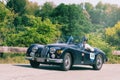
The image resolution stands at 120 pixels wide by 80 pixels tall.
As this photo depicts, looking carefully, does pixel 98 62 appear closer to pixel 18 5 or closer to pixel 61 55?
pixel 61 55

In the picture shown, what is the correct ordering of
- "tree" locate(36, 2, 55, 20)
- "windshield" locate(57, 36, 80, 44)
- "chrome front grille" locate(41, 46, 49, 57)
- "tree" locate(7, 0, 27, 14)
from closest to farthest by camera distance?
"chrome front grille" locate(41, 46, 49, 57) < "windshield" locate(57, 36, 80, 44) < "tree" locate(36, 2, 55, 20) < "tree" locate(7, 0, 27, 14)

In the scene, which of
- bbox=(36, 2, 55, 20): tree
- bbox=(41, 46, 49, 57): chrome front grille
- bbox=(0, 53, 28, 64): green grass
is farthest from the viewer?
bbox=(36, 2, 55, 20): tree

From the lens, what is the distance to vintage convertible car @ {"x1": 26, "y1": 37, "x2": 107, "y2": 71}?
1372 cm

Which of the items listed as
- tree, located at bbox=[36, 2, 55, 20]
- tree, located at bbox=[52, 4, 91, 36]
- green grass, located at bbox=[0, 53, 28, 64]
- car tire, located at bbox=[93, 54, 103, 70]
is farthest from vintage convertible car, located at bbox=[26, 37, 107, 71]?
tree, located at bbox=[52, 4, 91, 36]

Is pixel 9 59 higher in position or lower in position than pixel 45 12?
lower

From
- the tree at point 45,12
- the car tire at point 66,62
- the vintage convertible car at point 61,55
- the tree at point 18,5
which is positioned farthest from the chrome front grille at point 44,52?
the tree at point 18,5

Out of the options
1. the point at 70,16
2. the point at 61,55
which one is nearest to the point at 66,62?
the point at 61,55

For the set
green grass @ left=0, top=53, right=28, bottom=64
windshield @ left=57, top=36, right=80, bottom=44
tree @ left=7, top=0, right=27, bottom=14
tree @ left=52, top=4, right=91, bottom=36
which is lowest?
green grass @ left=0, top=53, right=28, bottom=64

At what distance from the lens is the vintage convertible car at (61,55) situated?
540 inches

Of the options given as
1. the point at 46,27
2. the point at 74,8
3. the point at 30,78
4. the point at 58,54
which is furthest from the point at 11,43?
the point at 74,8

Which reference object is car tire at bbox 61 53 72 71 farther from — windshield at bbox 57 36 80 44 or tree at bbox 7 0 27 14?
tree at bbox 7 0 27 14

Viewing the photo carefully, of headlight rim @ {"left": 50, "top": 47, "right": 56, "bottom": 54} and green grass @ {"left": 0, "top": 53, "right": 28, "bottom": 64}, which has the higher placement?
headlight rim @ {"left": 50, "top": 47, "right": 56, "bottom": 54}

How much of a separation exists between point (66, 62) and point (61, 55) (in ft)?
1.22

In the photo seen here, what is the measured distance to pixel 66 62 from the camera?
45.7 ft
